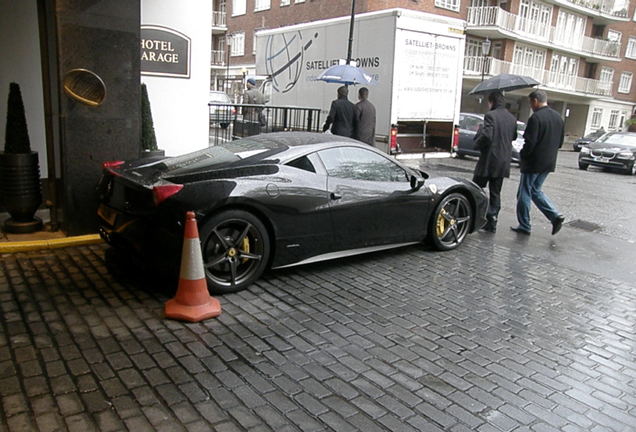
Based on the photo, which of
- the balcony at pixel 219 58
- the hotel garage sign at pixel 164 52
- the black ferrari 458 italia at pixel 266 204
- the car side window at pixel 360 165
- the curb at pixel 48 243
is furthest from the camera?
the balcony at pixel 219 58

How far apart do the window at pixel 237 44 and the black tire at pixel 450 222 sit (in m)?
37.7

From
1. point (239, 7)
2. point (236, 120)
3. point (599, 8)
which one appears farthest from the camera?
point (599, 8)

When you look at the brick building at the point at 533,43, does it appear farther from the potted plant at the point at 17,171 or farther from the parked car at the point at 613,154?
the potted plant at the point at 17,171

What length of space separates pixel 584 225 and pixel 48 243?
8051 millimetres

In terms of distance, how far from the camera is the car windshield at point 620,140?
18344 millimetres

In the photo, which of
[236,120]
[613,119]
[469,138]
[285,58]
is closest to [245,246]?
[236,120]

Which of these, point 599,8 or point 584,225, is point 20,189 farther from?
point 599,8

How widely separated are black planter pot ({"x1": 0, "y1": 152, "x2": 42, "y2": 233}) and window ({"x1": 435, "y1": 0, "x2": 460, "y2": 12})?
30938mm

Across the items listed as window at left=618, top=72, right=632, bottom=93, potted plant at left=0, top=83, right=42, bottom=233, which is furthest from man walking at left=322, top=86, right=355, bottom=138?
window at left=618, top=72, right=632, bottom=93

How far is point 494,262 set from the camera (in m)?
6.28

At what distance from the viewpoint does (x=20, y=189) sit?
601 centimetres

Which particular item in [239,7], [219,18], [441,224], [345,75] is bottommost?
[441,224]

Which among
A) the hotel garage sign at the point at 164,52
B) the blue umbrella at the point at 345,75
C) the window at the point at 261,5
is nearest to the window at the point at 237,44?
the window at the point at 261,5

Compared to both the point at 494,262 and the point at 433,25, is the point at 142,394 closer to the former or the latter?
the point at 494,262
